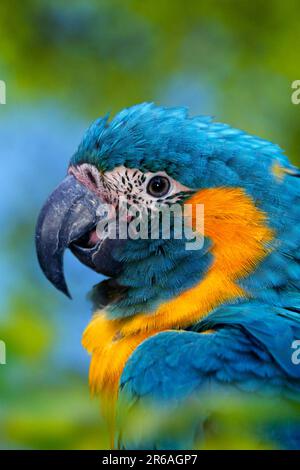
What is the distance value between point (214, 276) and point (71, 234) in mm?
446

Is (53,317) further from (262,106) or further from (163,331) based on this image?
(262,106)

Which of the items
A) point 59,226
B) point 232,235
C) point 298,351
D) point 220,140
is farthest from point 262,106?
point 298,351

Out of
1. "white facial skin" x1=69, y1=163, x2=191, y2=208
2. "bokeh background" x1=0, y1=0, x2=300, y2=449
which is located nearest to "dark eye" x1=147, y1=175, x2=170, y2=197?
"white facial skin" x1=69, y1=163, x2=191, y2=208

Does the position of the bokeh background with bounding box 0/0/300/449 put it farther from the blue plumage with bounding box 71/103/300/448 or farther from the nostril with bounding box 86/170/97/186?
the nostril with bounding box 86/170/97/186

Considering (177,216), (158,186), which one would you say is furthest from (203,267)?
(158,186)

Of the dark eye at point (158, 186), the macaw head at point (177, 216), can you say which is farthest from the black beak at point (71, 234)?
the dark eye at point (158, 186)

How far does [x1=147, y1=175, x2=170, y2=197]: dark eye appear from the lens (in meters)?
1.75

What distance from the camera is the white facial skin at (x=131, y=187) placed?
175 centimetres

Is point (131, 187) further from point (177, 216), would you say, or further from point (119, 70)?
point (119, 70)

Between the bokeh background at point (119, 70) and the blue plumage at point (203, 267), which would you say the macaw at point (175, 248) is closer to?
the blue plumage at point (203, 267)

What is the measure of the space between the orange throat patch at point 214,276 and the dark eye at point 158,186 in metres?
0.08

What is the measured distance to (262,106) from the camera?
88.9 inches
